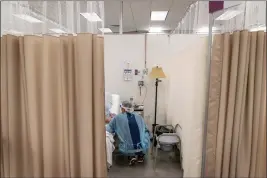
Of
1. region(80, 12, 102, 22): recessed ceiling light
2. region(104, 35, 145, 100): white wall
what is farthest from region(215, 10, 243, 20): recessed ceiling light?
region(104, 35, 145, 100): white wall

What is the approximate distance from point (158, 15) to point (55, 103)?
3.84 metres

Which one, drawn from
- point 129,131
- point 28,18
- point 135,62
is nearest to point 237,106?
point 28,18

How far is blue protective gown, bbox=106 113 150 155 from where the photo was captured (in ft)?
9.04

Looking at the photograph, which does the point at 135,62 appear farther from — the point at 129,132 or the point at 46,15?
the point at 46,15

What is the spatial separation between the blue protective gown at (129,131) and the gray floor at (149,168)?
24 centimetres

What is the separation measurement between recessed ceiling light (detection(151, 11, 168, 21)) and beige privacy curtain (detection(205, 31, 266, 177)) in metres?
3.31

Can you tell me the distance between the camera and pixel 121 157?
3.16 metres

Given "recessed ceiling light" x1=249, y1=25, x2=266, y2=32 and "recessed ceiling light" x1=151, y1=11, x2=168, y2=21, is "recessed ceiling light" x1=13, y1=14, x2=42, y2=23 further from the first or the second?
"recessed ceiling light" x1=151, y1=11, x2=168, y2=21

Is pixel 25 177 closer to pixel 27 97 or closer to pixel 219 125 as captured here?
pixel 27 97

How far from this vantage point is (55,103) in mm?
1432

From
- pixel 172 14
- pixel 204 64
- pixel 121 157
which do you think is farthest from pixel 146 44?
Answer: pixel 204 64

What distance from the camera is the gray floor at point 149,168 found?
2.60m

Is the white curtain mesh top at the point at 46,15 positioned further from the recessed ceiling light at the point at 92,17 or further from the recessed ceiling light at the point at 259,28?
the recessed ceiling light at the point at 259,28

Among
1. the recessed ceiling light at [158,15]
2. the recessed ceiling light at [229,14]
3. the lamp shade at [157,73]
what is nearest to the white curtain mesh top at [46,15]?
the recessed ceiling light at [229,14]
